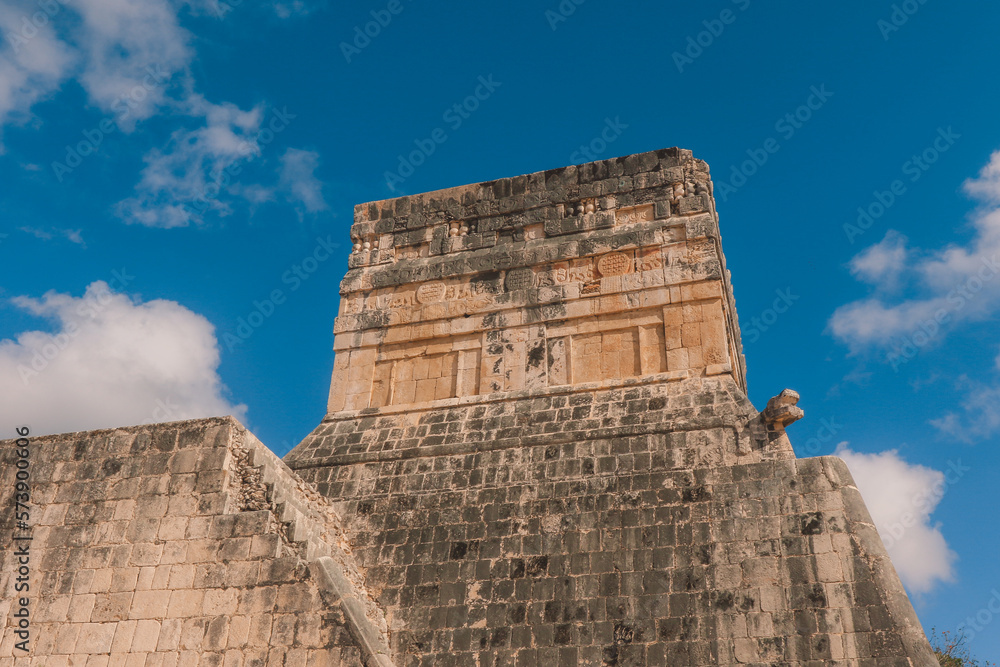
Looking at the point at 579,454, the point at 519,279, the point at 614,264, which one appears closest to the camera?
the point at 579,454

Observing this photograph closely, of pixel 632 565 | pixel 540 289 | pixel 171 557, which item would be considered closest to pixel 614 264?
pixel 540 289

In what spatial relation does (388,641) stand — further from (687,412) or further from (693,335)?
(693,335)

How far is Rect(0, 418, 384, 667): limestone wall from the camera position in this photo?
23.2 feet

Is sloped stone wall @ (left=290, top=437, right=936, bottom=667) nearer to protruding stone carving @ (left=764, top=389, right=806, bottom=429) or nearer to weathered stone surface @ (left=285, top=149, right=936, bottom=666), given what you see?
weathered stone surface @ (left=285, top=149, right=936, bottom=666)

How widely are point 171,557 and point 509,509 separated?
3303mm

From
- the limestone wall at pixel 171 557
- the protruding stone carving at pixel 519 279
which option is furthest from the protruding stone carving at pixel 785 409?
the limestone wall at pixel 171 557

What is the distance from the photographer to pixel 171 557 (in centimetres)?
758

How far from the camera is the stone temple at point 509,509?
7.16m

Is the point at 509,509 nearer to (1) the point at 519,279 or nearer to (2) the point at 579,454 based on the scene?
(2) the point at 579,454

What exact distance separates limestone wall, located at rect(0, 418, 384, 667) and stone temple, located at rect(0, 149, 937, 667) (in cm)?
A: 2

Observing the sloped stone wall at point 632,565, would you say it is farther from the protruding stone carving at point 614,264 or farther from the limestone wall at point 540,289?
the protruding stone carving at point 614,264

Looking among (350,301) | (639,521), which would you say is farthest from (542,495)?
(350,301)

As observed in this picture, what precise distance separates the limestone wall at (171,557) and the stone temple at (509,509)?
0.9 inches

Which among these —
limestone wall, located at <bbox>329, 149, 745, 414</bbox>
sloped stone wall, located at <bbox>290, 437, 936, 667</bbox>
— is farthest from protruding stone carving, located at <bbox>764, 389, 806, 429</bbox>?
limestone wall, located at <bbox>329, 149, 745, 414</bbox>
